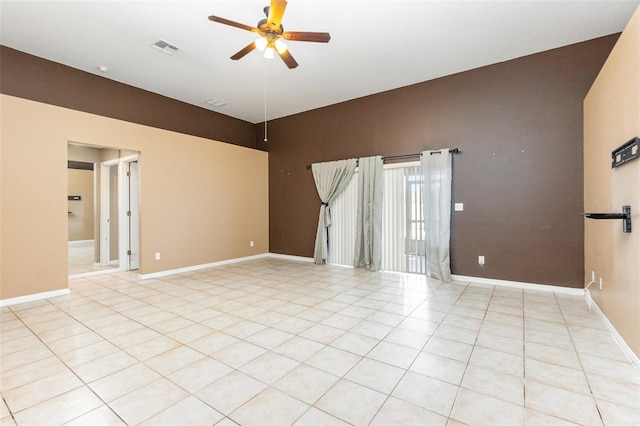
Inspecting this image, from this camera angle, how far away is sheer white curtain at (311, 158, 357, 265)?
19.2ft

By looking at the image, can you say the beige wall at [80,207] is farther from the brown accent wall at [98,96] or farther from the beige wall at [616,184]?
the beige wall at [616,184]

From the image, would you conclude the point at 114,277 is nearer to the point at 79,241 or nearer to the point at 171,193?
the point at 171,193

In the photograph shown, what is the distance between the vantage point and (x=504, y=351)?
7.72 ft

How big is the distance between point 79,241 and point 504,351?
1199 centimetres

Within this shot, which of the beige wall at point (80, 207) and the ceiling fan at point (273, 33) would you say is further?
the beige wall at point (80, 207)

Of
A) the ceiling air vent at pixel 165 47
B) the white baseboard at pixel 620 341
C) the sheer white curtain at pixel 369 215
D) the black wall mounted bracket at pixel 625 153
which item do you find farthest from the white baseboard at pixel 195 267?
the black wall mounted bracket at pixel 625 153

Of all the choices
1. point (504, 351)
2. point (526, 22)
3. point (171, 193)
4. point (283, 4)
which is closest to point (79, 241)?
point (171, 193)

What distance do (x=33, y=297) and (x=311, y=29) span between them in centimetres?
500

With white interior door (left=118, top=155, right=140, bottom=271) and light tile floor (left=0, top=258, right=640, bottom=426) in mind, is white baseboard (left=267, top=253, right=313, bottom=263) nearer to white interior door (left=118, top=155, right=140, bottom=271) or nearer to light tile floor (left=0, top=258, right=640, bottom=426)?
light tile floor (left=0, top=258, right=640, bottom=426)

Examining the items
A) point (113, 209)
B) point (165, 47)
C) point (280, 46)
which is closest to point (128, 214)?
point (113, 209)

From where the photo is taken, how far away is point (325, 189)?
6043 millimetres

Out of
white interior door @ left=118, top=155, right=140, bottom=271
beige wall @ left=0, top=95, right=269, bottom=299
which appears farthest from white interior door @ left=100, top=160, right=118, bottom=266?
beige wall @ left=0, top=95, right=269, bottom=299

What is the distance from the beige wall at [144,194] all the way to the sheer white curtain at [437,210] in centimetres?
394

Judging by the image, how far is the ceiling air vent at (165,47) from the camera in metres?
3.75
